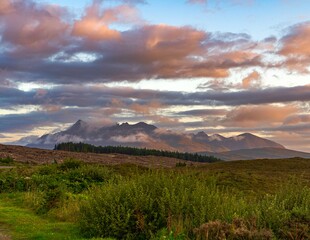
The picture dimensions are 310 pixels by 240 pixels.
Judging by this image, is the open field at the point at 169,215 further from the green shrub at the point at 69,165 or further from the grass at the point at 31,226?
the green shrub at the point at 69,165

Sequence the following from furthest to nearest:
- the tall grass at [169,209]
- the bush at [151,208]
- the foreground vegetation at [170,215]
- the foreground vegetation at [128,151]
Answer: the foreground vegetation at [128,151], the bush at [151,208], the tall grass at [169,209], the foreground vegetation at [170,215]

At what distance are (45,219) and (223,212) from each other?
9106 mm

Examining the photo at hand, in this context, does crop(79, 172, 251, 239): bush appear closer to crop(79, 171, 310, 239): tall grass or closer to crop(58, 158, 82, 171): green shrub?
crop(79, 171, 310, 239): tall grass

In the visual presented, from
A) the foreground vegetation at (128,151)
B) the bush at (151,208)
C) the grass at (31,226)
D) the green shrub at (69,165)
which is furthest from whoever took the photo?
the foreground vegetation at (128,151)

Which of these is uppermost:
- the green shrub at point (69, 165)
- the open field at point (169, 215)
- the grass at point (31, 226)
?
the green shrub at point (69, 165)

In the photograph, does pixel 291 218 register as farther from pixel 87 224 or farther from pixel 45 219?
pixel 45 219

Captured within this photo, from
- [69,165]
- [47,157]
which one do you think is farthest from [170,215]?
[47,157]

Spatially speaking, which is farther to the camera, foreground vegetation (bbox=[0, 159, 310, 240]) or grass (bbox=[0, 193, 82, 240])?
grass (bbox=[0, 193, 82, 240])

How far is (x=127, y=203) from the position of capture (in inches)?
607

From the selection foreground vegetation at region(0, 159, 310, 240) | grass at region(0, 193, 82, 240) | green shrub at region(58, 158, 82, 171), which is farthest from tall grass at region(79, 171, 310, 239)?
green shrub at region(58, 158, 82, 171)

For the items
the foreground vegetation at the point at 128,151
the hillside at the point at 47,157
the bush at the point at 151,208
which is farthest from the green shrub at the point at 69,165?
the foreground vegetation at the point at 128,151

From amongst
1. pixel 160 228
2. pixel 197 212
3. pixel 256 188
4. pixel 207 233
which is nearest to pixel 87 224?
pixel 160 228

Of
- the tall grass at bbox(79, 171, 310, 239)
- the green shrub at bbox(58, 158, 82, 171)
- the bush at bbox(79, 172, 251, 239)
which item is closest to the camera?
the tall grass at bbox(79, 171, 310, 239)

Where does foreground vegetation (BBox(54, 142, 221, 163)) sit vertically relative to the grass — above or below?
above
